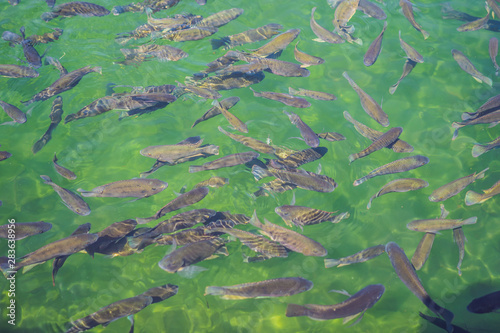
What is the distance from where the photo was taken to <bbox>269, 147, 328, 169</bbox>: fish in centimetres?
500

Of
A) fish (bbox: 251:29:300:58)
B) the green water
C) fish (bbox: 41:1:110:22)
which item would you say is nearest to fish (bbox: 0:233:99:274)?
the green water

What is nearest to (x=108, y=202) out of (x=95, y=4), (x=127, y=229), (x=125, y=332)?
(x=127, y=229)

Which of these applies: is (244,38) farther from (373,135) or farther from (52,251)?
(52,251)

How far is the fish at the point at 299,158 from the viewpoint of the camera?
5000 mm

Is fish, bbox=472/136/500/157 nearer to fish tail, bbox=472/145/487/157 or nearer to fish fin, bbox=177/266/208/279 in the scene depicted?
fish tail, bbox=472/145/487/157

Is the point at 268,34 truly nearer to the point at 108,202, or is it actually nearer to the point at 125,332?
the point at 108,202

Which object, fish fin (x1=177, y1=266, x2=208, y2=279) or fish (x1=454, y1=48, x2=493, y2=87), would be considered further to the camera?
fish (x1=454, y1=48, x2=493, y2=87)

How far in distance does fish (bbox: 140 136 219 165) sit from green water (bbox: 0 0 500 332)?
17 centimetres

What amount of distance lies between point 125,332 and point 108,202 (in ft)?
6.03

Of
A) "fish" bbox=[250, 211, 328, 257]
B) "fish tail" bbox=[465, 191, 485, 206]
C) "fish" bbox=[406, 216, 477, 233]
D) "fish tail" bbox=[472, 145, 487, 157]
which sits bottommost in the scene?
"fish" bbox=[250, 211, 328, 257]

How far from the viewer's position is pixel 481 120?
5445mm

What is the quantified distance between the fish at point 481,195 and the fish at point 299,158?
6.84 feet

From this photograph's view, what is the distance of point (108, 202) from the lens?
16.1 feet

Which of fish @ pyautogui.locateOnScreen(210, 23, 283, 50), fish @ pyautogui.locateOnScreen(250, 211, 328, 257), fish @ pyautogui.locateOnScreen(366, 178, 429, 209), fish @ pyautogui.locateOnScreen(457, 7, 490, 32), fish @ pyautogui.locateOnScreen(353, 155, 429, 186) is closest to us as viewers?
fish @ pyautogui.locateOnScreen(250, 211, 328, 257)
